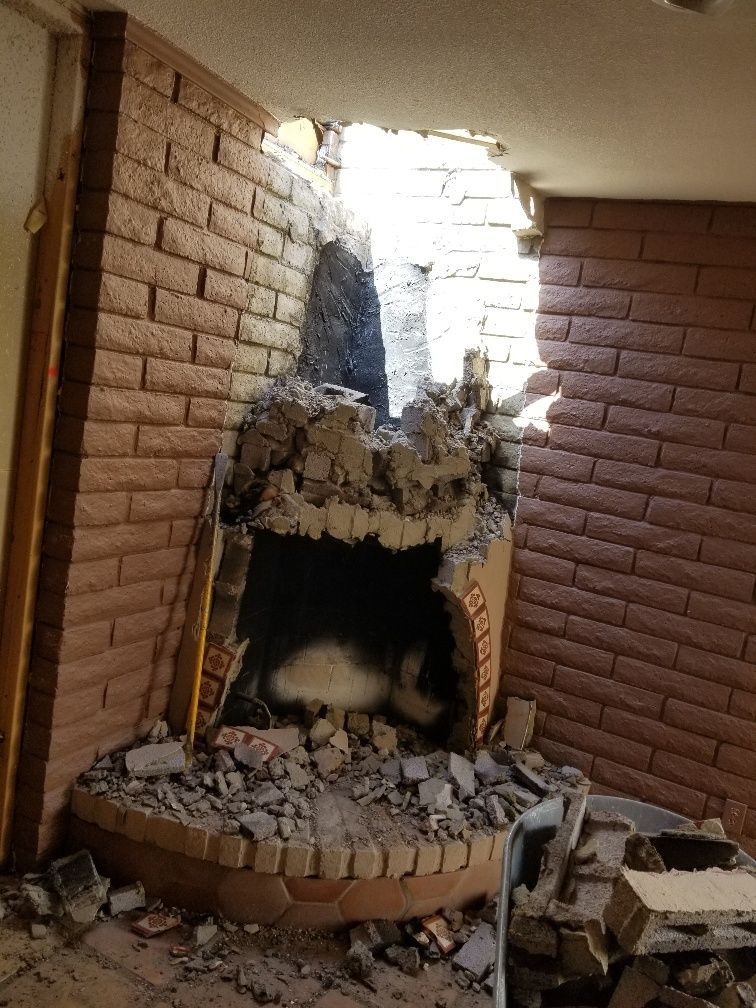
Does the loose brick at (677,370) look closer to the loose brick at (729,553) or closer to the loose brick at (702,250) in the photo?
the loose brick at (702,250)

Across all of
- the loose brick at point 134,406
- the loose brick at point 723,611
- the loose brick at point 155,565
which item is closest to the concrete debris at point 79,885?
the loose brick at point 155,565

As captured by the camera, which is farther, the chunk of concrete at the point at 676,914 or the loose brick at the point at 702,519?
the loose brick at the point at 702,519

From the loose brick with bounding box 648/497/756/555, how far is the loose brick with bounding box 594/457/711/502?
0.04 m

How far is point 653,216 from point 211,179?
6.17 ft

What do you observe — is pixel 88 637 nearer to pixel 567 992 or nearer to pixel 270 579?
pixel 270 579

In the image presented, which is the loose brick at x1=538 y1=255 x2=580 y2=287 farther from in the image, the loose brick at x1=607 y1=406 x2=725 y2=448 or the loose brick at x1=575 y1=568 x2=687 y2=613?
the loose brick at x1=575 y1=568 x2=687 y2=613

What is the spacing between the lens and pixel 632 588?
3.30 meters

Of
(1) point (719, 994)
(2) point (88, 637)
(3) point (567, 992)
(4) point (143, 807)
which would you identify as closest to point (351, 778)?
(4) point (143, 807)

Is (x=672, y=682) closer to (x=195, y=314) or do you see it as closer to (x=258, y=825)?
(x=258, y=825)

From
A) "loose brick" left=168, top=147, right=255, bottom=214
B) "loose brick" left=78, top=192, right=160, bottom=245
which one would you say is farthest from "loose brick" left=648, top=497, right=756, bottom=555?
"loose brick" left=78, top=192, right=160, bottom=245

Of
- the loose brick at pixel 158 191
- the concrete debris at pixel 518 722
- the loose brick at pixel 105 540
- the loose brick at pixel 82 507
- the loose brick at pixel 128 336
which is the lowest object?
the concrete debris at pixel 518 722

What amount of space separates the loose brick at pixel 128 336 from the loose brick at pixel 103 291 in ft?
0.10

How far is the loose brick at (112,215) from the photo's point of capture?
238 centimetres

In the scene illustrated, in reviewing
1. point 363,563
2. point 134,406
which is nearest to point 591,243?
point 363,563
